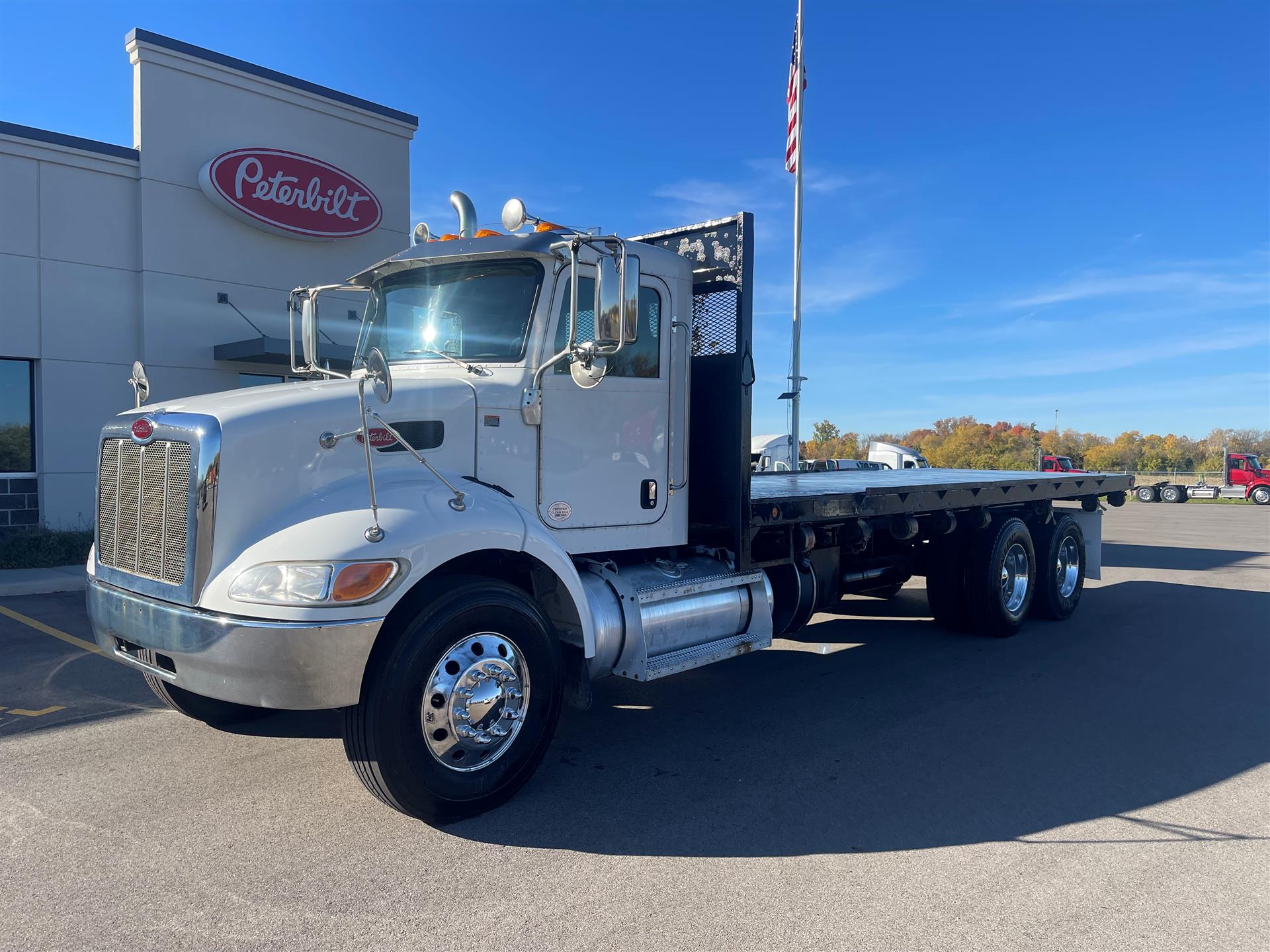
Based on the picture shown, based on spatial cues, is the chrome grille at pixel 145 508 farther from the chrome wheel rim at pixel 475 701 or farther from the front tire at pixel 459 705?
the chrome wheel rim at pixel 475 701

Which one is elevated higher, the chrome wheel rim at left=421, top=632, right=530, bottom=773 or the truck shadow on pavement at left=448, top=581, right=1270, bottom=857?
the chrome wheel rim at left=421, top=632, right=530, bottom=773

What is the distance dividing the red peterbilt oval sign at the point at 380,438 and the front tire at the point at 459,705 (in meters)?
0.71

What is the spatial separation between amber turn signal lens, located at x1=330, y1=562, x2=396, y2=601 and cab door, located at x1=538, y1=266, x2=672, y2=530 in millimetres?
1133

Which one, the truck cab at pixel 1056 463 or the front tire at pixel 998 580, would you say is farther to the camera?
A: the truck cab at pixel 1056 463

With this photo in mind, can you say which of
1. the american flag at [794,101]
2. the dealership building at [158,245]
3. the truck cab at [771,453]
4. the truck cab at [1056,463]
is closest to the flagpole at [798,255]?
the american flag at [794,101]

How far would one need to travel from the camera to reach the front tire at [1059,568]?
8805 millimetres

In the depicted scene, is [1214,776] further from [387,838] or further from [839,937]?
[387,838]

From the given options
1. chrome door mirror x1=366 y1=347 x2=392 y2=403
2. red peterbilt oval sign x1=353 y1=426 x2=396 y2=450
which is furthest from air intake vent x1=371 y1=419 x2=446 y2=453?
chrome door mirror x1=366 y1=347 x2=392 y2=403

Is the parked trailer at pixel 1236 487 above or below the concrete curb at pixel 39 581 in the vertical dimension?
above

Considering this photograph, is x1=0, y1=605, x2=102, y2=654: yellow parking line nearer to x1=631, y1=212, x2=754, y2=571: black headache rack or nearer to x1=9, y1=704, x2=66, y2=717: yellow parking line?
x1=9, y1=704, x2=66, y2=717: yellow parking line

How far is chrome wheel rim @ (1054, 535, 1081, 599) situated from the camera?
353 inches

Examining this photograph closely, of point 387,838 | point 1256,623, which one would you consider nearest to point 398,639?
point 387,838

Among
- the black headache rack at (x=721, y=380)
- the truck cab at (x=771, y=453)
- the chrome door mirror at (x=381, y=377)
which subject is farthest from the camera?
the truck cab at (x=771, y=453)

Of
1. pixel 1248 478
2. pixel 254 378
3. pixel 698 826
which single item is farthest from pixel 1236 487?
pixel 698 826
